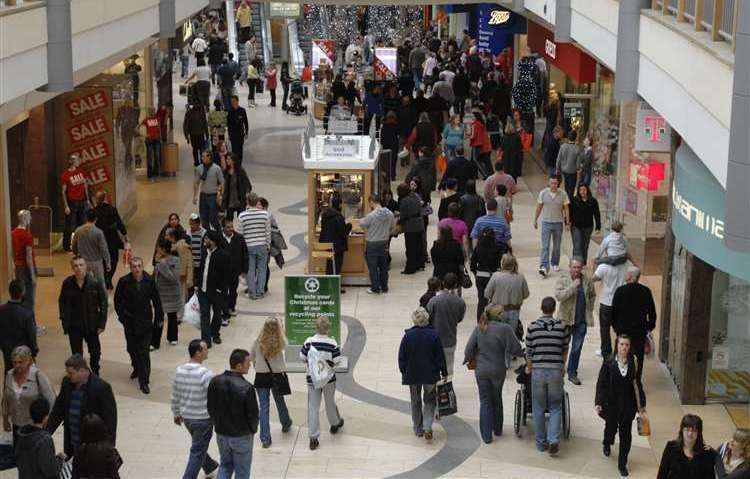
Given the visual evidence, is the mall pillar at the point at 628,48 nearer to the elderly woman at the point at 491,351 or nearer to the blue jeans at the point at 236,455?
the elderly woman at the point at 491,351

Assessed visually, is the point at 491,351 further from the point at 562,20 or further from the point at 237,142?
the point at 237,142

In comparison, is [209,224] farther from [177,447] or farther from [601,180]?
[177,447]

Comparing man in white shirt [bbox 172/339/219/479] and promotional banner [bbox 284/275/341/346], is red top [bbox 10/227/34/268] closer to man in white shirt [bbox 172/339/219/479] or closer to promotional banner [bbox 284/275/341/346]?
promotional banner [bbox 284/275/341/346]

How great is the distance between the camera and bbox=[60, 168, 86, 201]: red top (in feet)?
67.4

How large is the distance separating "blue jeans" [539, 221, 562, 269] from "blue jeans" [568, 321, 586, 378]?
474 cm

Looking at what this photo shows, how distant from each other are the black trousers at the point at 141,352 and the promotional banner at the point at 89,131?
767 centimetres

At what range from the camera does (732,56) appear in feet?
36.9

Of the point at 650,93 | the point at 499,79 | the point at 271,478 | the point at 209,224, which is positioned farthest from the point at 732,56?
the point at 499,79

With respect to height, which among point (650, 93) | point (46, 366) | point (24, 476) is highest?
point (650, 93)

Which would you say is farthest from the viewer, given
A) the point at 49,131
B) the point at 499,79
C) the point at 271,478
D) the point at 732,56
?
the point at 499,79

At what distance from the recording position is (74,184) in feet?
67.5

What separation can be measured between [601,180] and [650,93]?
26.9 ft

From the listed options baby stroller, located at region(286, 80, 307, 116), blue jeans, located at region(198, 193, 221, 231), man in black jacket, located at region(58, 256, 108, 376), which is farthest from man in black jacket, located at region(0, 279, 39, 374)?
baby stroller, located at region(286, 80, 307, 116)

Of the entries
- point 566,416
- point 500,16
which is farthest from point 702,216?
point 500,16
